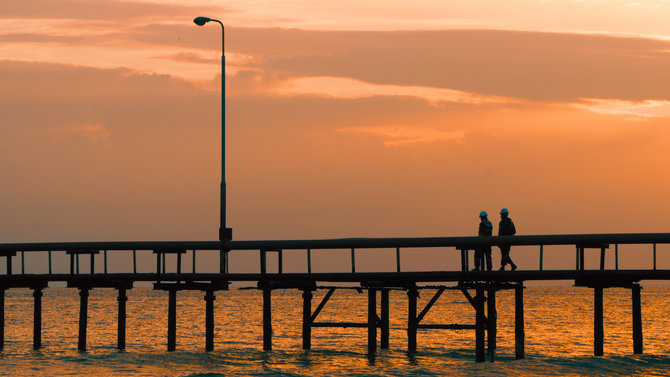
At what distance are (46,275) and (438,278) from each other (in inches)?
571

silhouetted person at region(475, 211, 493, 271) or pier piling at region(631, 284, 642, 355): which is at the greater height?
silhouetted person at region(475, 211, 493, 271)

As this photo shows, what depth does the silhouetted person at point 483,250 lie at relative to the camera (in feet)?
104

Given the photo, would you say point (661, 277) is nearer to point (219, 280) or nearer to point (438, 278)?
point (438, 278)

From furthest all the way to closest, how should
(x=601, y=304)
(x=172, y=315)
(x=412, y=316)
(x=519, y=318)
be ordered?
(x=172, y=315) → (x=412, y=316) → (x=519, y=318) → (x=601, y=304)

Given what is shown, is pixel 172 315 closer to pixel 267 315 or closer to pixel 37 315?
pixel 267 315

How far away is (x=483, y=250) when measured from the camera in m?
31.8

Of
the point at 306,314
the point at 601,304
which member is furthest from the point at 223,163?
the point at 601,304

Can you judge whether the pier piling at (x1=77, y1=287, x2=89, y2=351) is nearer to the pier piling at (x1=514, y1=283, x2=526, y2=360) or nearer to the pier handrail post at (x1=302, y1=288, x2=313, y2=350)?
the pier handrail post at (x1=302, y1=288, x2=313, y2=350)

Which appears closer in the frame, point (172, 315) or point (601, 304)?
point (601, 304)

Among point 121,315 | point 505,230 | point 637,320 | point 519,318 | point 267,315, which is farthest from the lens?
point 121,315

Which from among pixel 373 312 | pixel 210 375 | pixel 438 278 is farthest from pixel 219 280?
pixel 438 278

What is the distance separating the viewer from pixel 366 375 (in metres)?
34.3

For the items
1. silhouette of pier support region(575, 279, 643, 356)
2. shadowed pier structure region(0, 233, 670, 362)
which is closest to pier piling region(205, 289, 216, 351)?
shadowed pier structure region(0, 233, 670, 362)

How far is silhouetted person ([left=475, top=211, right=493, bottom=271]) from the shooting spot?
31812mm
